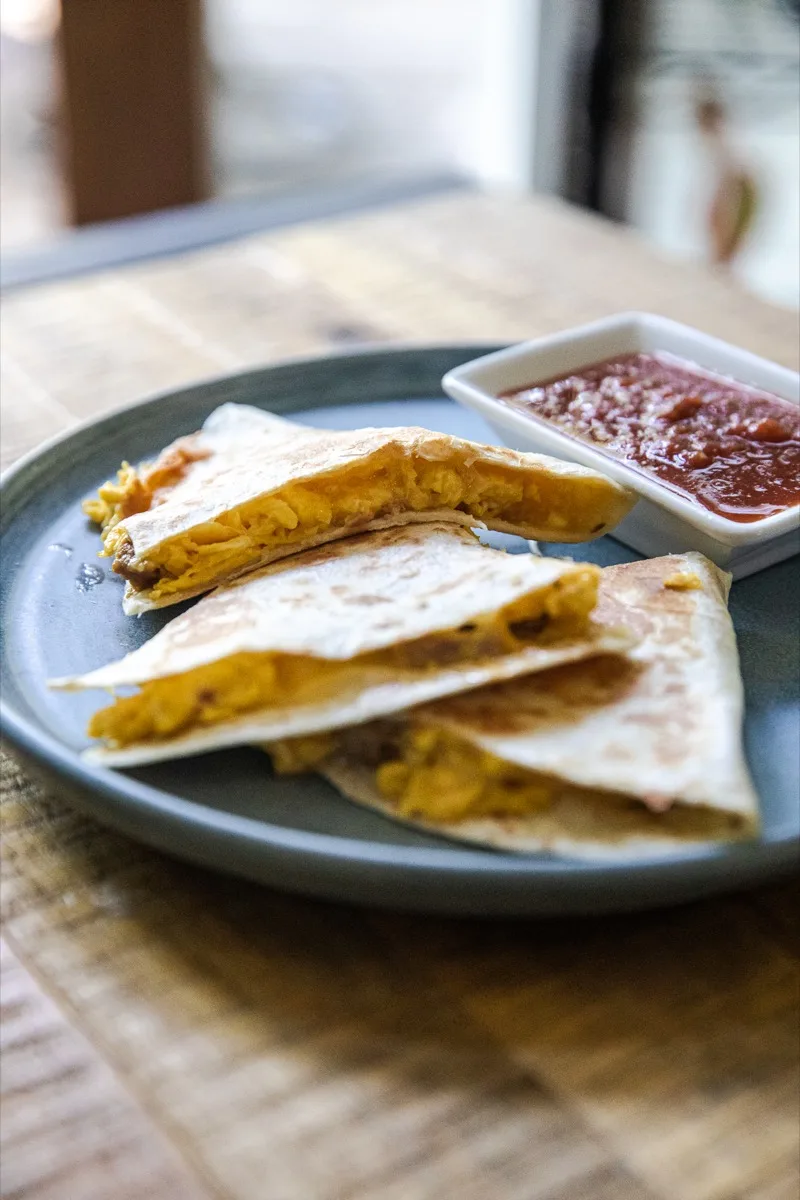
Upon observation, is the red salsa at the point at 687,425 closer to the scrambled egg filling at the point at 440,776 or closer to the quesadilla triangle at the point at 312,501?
the quesadilla triangle at the point at 312,501

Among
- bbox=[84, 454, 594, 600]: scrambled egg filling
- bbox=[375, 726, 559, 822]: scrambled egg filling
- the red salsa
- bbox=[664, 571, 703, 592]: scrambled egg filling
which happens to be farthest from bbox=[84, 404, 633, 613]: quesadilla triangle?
bbox=[375, 726, 559, 822]: scrambled egg filling

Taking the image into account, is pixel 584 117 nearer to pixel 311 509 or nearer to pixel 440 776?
pixel 311 509

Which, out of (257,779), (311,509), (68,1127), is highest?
(311,509)

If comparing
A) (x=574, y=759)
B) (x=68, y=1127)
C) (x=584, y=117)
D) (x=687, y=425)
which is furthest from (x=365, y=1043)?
(x=584, y=117)

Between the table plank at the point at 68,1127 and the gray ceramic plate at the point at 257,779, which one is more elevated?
the gray ceramic plate at the point at 257,779

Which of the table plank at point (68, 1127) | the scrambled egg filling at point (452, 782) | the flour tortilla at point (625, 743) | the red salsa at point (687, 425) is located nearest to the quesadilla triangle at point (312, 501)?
the red salsa at point (687, 425)

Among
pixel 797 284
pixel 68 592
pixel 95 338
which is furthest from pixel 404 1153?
pixel 797 284
